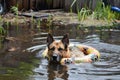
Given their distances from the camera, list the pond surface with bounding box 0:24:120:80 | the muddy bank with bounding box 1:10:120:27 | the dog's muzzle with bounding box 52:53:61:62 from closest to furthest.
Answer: the pond surface with bounding box 0:24:120:80, the dog's muzzle with bounding box 52:53:61:62, the muddy bank with bounding box 1:10:120:27

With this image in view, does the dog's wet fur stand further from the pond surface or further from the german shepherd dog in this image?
the pond surface

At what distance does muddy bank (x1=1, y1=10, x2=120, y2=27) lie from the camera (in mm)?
14672

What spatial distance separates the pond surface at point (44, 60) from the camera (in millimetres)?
8469

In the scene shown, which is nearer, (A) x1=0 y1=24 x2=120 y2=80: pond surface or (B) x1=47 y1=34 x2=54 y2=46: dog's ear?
(A) x1=0 y1=24 x2=120 y2=80: pond surface

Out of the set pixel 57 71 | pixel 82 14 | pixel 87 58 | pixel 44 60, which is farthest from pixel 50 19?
pixel 57 71

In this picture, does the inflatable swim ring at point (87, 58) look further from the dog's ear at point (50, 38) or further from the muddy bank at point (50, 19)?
the muddy bank at point (50, 19)

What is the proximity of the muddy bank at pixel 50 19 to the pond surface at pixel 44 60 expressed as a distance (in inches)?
23.6

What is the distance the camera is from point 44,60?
32.2 feet

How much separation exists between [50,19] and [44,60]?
5.38 m

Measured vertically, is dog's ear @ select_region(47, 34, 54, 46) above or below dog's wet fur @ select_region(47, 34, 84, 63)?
above

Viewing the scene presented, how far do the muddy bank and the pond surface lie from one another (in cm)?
60

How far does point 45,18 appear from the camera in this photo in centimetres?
1541

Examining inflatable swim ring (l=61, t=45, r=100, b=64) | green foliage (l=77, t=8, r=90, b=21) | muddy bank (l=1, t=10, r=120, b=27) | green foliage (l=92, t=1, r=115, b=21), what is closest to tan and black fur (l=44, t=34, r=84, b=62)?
inflatable swim ring (l=61, t=45, r=100, b=64)

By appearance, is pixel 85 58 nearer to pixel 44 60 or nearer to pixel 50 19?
pixel 44 60
